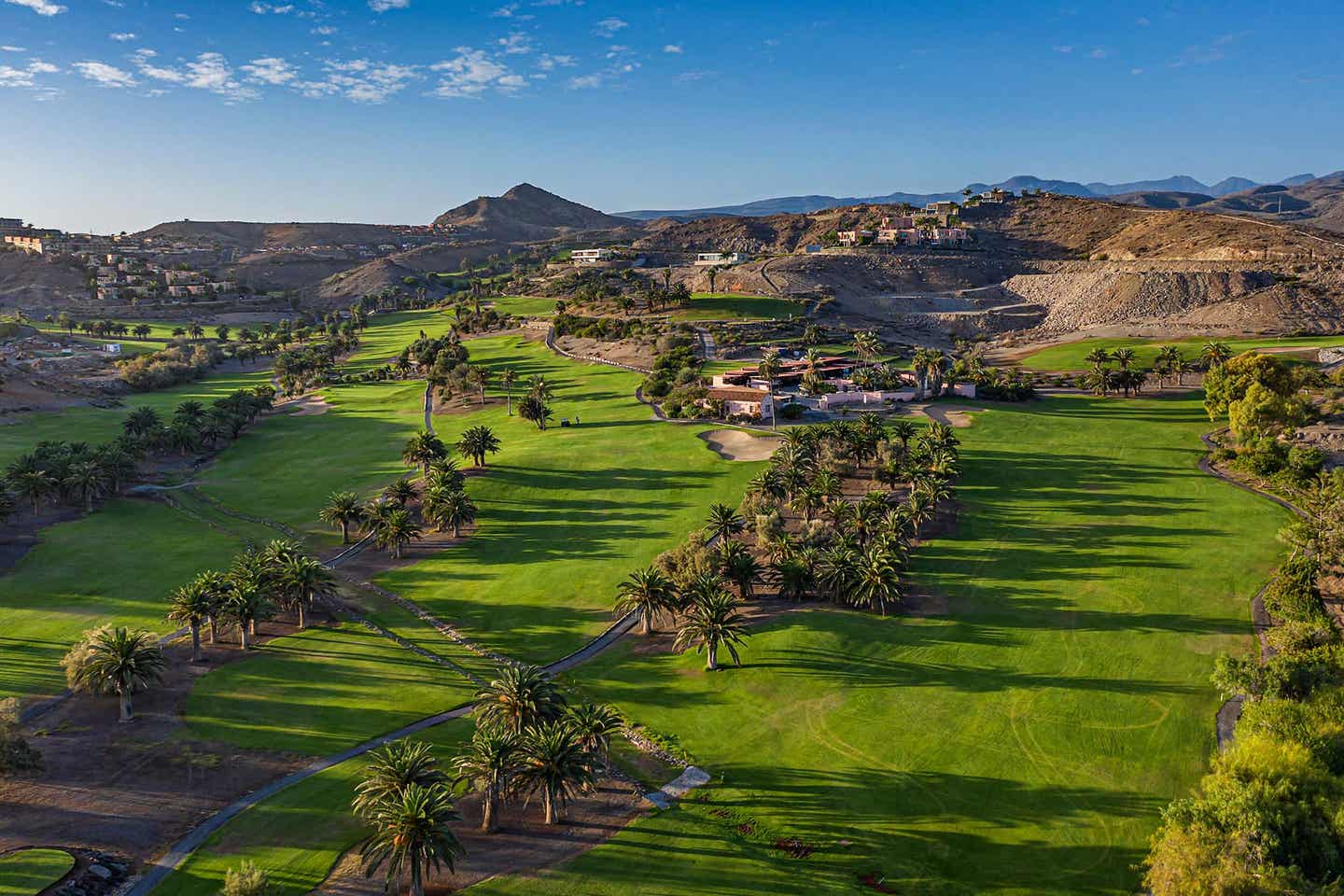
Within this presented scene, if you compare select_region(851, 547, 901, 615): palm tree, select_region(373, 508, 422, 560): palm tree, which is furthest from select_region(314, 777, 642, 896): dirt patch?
select_region(373, 508, 422, 560): palm tree

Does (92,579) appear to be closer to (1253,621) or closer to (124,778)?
(124,778)

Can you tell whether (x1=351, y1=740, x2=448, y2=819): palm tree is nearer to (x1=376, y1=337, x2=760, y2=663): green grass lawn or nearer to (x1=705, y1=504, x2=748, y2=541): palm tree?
(x1=376, y1=337, x2=760, y2=663): green grass lawn

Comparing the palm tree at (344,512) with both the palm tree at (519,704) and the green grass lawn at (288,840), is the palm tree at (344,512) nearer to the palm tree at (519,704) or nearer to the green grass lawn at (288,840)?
the green grass lawn at (288,840)

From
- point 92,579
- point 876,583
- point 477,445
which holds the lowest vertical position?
point 92,579

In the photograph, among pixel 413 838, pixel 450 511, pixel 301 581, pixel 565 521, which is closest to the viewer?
pixel 413 838

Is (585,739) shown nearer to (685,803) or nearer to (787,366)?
(685,803)

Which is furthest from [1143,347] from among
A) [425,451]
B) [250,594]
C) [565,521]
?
[250,594]
